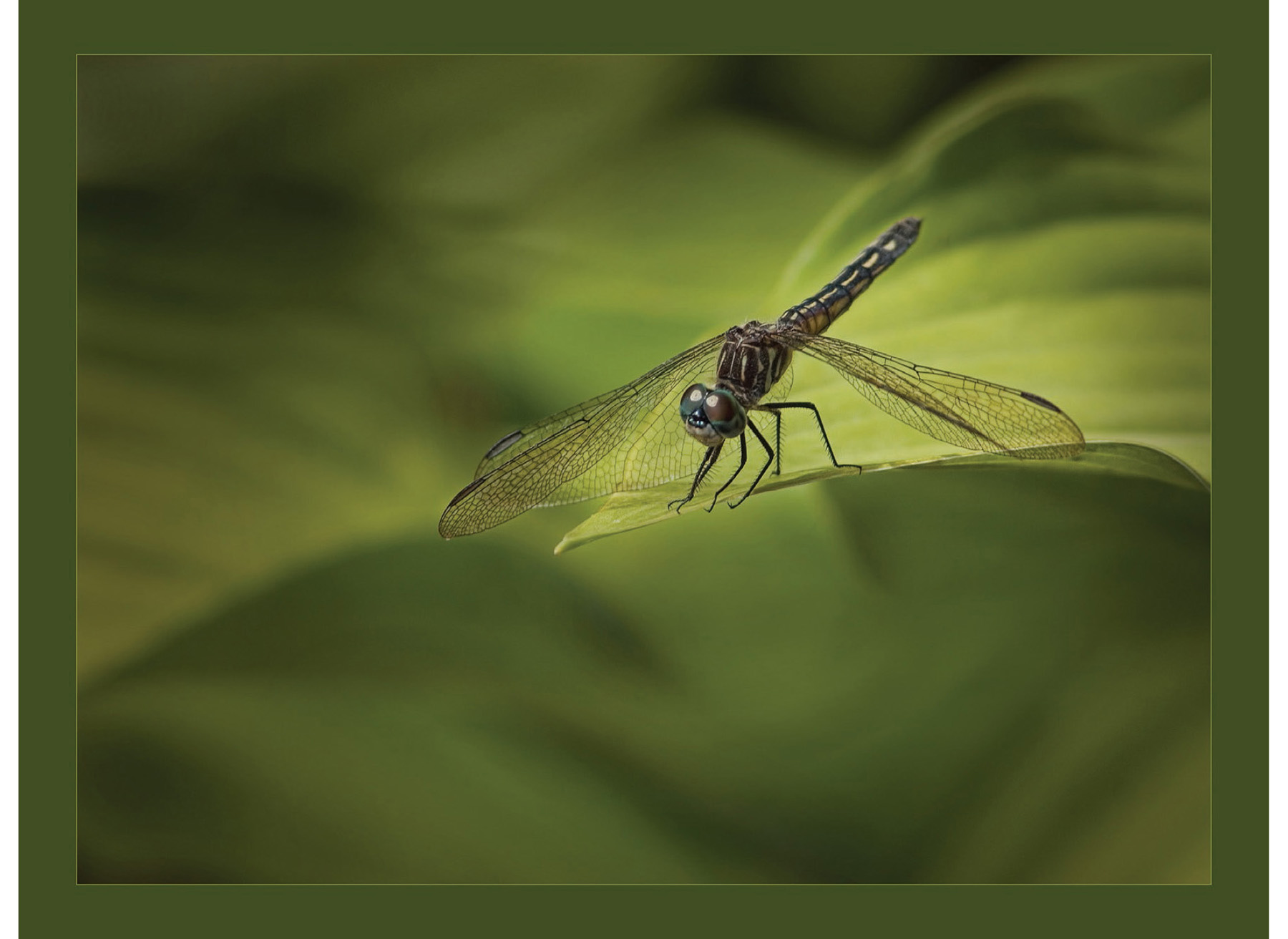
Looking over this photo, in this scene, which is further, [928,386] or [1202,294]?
[1202,294]

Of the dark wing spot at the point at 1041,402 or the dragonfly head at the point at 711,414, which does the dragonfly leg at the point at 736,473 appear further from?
the dark wing spot at the point at 1041,402

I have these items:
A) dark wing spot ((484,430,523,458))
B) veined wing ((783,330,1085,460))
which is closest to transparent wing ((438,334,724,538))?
dark wing spot ((484,430,523,458))

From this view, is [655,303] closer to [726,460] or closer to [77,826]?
[726,460]

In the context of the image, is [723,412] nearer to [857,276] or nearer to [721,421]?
[721,421]

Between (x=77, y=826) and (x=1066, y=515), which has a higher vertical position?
(x=1066, y=515)

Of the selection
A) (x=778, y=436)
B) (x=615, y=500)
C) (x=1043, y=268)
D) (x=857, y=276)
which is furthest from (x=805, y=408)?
(x=1043, y=268)

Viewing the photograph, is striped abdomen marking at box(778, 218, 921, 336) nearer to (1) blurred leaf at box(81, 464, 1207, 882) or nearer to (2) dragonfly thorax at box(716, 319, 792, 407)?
(2) dragonfly thorax at box(716, 319, 792, 407)

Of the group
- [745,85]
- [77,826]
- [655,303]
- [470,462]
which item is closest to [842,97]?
[745,85]
